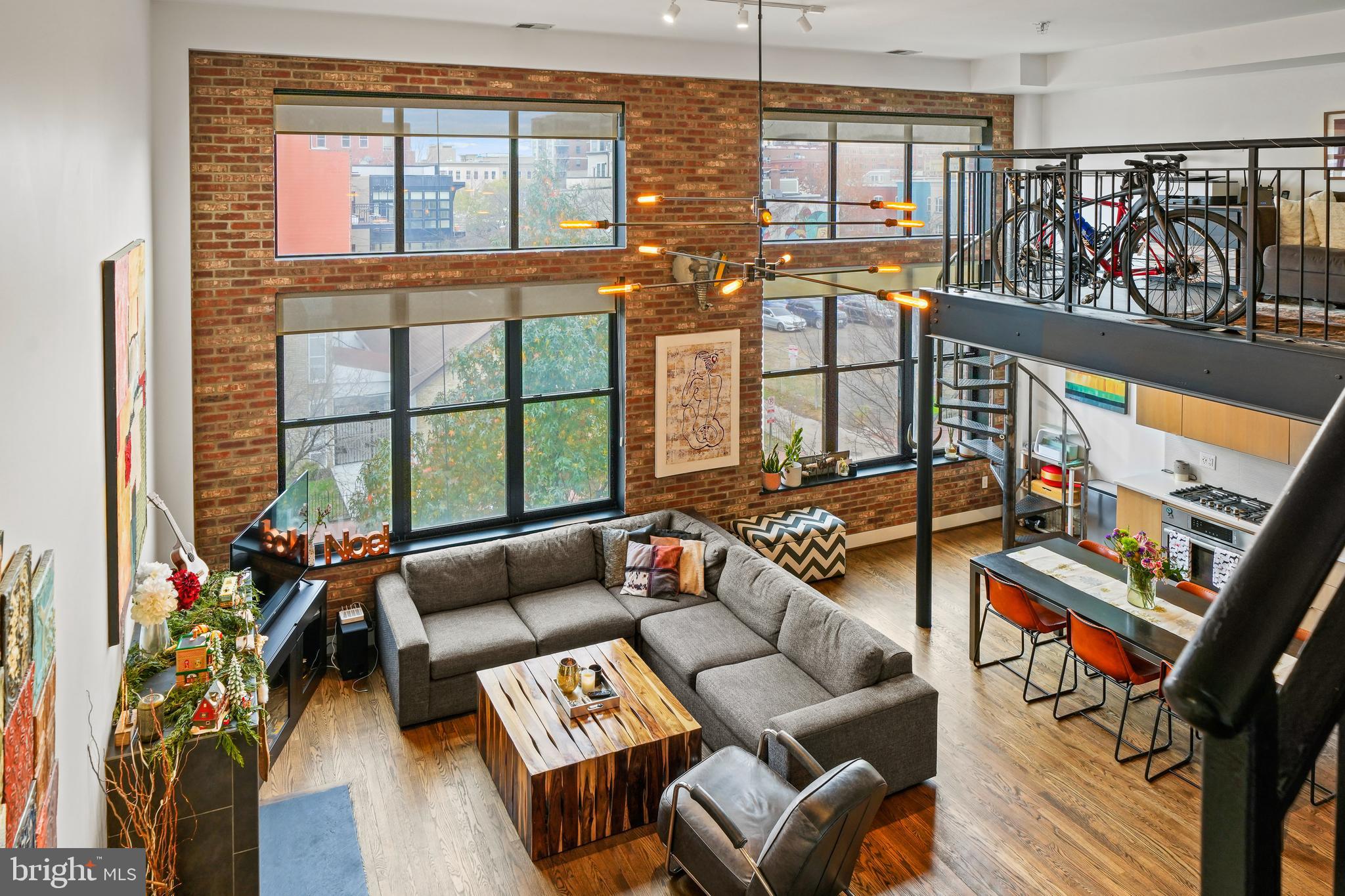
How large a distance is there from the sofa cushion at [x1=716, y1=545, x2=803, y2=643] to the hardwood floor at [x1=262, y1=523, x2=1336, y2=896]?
115 cm

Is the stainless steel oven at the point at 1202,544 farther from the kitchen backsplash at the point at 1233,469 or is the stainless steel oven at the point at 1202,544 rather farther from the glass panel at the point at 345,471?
the glass panel at the point at 345,471

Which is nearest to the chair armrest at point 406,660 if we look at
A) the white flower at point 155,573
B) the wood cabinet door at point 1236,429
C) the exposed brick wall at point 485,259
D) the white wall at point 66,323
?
the exposed brick wall at point 485,259

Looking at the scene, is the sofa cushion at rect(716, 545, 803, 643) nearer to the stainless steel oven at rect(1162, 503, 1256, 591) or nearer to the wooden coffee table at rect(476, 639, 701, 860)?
the wooden coffee table at rect(476, 639, 701, 860)

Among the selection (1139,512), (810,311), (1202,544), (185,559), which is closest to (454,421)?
(185,559)

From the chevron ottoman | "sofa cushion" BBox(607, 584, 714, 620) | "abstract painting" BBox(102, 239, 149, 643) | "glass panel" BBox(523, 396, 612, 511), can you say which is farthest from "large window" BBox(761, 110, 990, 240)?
"abstract painting" BBox(102, 239, 149, 643)

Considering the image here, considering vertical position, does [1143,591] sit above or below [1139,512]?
below

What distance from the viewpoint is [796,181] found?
317 inches

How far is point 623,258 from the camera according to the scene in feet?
23.5

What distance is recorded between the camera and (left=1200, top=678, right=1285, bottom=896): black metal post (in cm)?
57

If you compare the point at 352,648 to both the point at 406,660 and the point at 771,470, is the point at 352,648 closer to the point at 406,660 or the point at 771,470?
the point at 406,660

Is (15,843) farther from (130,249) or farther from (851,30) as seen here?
(851,30)

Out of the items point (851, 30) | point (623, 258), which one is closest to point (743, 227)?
point (623, 258)

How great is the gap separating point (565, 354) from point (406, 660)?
2565 millimetres

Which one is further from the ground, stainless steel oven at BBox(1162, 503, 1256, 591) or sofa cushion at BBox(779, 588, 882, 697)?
stainless steel oven at BBox(1162, 503, 1256, 591)
